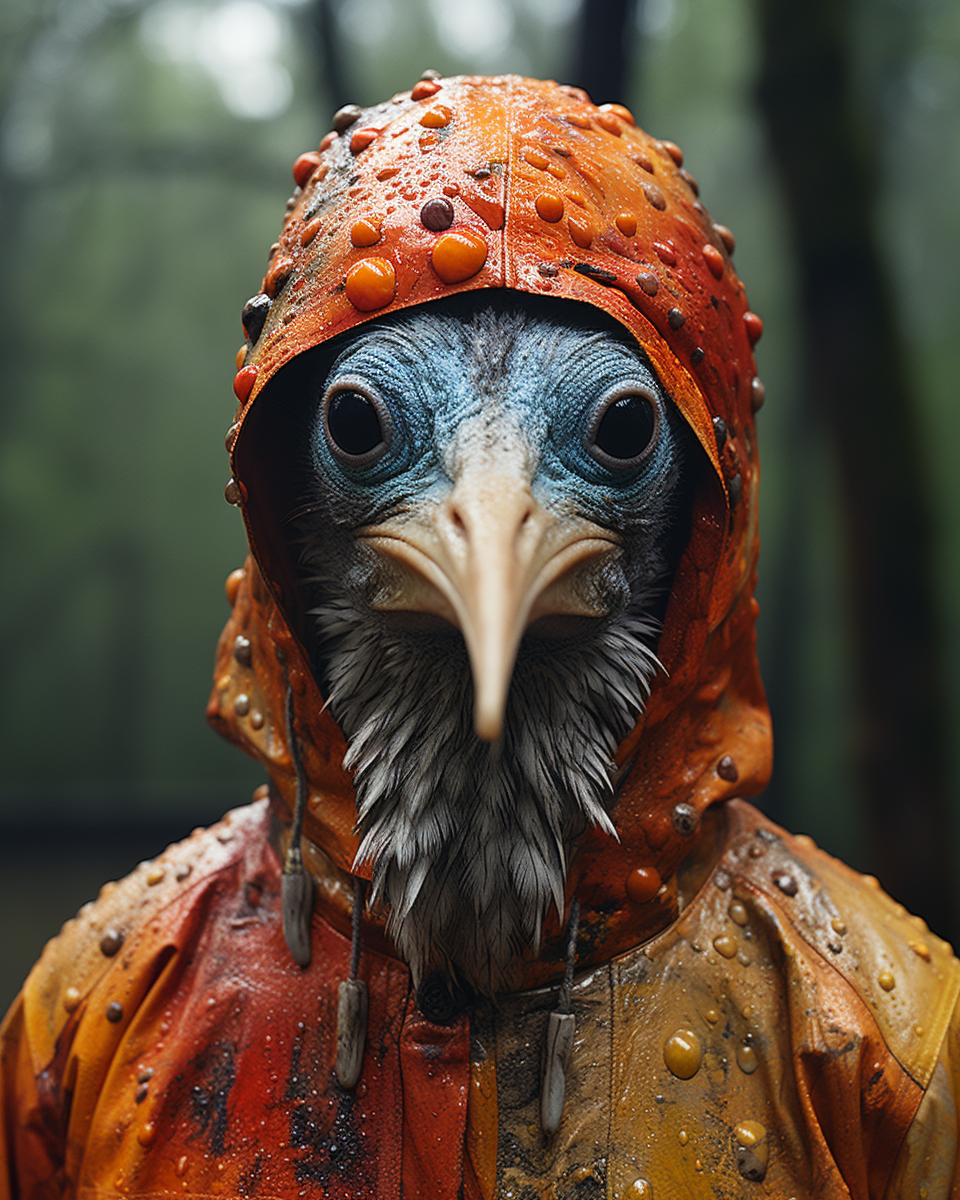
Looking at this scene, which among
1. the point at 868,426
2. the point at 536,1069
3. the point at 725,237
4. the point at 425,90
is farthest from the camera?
the point at 868,426

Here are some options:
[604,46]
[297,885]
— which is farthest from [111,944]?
[604,46]

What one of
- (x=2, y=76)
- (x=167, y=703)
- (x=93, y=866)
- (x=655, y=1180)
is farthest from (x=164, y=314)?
(x=655, y=1180)

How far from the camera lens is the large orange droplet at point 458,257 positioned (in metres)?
0.90

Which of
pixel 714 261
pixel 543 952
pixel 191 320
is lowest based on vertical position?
pixel 543 952

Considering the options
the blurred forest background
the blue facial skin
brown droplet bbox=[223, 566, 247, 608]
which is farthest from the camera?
the blurred forest background

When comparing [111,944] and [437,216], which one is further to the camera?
[111,944]

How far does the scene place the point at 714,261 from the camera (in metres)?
1.07

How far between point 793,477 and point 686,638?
184 inches

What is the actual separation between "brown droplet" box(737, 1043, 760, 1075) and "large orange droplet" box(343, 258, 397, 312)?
2.70 feet

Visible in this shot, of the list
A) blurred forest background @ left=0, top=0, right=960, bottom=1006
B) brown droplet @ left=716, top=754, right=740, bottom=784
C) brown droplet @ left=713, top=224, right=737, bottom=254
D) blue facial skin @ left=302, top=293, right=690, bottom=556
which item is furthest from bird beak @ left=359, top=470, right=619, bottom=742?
blurred forest background @ left=0, top=0, right=960, bottom=1006

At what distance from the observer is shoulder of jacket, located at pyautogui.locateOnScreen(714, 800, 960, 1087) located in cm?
104

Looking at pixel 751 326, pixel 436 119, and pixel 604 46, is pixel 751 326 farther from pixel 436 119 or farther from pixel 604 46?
pixel 604 46

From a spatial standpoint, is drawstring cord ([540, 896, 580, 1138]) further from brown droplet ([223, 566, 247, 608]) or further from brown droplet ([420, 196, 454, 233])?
brown droplet ([420, 196, 454, 233])

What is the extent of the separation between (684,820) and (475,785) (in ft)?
0.77
